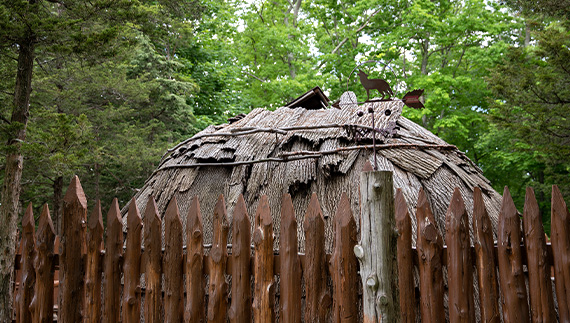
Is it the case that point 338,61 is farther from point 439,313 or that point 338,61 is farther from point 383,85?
point 439,313

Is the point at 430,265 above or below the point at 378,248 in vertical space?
below

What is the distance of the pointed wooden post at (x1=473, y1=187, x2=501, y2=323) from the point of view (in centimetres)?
253

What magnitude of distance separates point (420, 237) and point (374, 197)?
0.53 meters

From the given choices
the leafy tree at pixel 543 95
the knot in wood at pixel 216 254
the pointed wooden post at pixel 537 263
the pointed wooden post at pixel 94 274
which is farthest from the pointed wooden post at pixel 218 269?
the leafy tree at pixel 543 95

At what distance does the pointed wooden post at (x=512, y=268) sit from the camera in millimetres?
2494

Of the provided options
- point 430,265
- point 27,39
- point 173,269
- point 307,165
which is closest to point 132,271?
point 173,269

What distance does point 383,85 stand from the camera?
4.05 meters

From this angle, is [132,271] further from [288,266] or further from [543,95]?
[543,95]

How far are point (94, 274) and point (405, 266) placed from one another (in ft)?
7.55

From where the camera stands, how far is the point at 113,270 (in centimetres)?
306

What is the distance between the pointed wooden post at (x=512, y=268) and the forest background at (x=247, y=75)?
15.6ft

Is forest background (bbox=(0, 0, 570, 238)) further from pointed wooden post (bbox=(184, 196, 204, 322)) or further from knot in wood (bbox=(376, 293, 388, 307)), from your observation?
knot in wood (bbox=(376, 293, 388, 307))

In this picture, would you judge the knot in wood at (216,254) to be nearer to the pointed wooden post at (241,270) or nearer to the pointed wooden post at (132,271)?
the pointed wooden post at (241,270)

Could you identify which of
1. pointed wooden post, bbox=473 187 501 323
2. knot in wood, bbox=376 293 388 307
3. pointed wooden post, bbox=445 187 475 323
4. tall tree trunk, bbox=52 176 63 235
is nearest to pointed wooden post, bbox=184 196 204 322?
knot in wood, bbox=376 293 388 307
